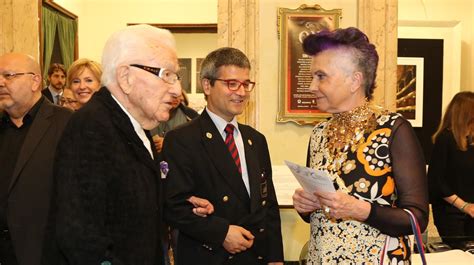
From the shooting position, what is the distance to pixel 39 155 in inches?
116

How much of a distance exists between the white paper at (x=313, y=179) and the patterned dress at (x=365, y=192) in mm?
139

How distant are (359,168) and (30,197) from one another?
6.02 ft

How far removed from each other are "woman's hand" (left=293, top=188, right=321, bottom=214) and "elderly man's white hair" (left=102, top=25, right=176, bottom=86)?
88 cm

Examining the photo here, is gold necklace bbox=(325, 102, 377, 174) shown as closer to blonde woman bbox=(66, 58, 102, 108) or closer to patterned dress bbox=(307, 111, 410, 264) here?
patterned dress bbox=(307, 111, 410, 264)

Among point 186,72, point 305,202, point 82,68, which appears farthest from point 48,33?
point 305,202

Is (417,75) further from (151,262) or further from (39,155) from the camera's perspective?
(151,262)

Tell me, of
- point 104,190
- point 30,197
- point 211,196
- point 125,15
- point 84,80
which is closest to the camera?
point 104,190

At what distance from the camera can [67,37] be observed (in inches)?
310

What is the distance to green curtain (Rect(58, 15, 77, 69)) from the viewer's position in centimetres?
754

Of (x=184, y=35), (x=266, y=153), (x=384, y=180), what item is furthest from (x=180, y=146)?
(x=184, y=35)

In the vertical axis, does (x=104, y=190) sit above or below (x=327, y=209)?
above

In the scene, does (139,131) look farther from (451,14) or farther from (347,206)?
(451,14)

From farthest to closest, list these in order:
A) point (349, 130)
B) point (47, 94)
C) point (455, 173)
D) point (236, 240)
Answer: point (47, 94)
point (455, 173)
point (236, 240)
point (349, 130)

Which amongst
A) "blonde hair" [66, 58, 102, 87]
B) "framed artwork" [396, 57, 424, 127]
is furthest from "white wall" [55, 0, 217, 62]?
"blonde hair" [66, 58, 102, 87]
